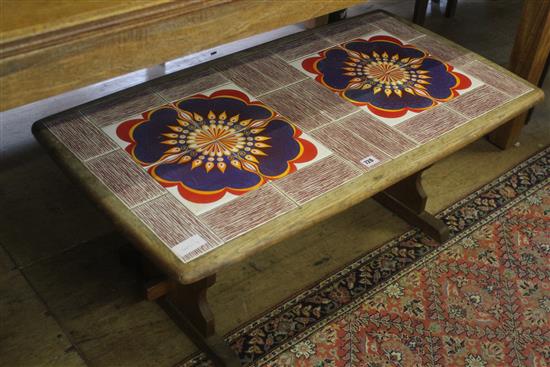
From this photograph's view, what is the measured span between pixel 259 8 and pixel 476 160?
1409 millimetres

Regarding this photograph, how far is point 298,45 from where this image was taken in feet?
7.18

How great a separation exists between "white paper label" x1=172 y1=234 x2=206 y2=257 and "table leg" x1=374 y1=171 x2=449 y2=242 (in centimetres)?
96

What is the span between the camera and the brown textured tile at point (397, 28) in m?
2.29

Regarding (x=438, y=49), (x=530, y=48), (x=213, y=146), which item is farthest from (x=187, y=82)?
(x=530, y=48)

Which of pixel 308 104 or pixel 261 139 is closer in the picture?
pixel 261 139

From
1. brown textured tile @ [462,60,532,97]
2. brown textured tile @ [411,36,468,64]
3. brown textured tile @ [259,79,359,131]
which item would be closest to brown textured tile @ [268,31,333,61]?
brown textured tile @ [259,79,359,131]

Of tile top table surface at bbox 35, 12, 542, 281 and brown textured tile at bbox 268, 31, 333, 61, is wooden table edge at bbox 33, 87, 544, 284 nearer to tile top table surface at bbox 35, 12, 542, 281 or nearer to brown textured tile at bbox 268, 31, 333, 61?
tile top table surface at bbox 35, 12, 542, 281

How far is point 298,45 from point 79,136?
0.77 metres

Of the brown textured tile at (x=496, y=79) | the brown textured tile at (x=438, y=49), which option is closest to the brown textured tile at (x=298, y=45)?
the brown textured tile at (x=438, y=49)

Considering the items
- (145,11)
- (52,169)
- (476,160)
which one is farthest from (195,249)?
(476,160)

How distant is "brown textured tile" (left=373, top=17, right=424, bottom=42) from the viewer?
2.29m

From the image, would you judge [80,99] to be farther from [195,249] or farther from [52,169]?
[195,249]

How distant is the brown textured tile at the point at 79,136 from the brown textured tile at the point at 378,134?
0.62 meters

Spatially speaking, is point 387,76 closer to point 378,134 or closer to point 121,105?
point 378,134
